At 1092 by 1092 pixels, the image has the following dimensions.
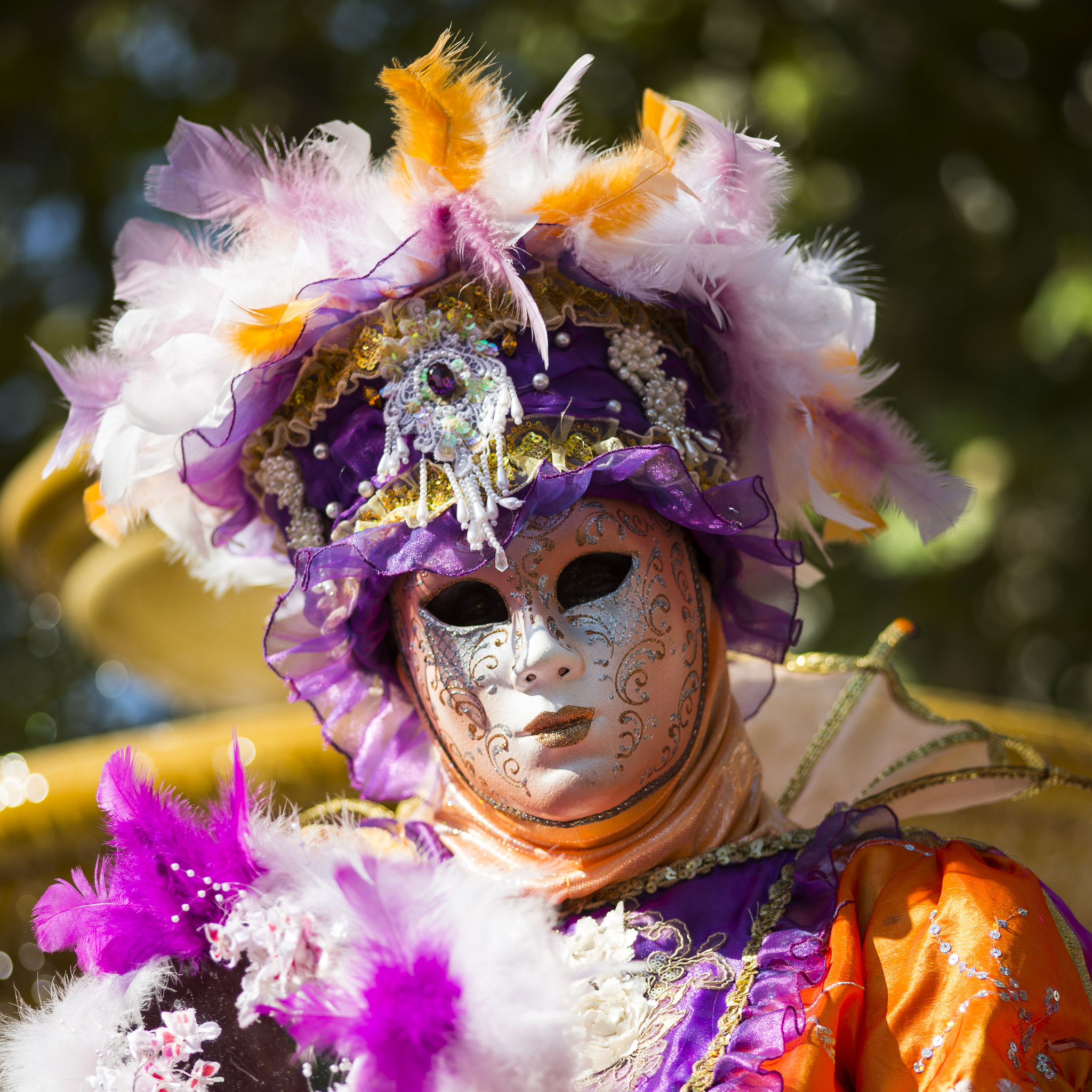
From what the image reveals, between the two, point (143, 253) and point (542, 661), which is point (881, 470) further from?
point (143, 253)

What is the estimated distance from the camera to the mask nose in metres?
1.71

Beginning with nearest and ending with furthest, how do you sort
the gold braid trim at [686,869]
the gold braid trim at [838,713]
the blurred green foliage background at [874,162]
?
the gold braid trim at [686,869] < the gold braid trim at [838,713] < the blurred green foliage background at [874,162]

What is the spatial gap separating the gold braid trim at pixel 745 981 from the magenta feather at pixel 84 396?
4.12 ft

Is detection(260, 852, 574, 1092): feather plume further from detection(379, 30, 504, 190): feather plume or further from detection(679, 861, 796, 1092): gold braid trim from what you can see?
detection(379, 30, 504, 190): feather plume

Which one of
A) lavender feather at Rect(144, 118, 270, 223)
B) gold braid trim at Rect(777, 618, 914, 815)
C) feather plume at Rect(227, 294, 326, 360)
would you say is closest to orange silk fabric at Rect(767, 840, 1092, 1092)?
gold braid trim at Rect(777, 618, 914, 815)

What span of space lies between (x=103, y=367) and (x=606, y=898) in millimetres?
1148

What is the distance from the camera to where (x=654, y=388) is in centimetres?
188

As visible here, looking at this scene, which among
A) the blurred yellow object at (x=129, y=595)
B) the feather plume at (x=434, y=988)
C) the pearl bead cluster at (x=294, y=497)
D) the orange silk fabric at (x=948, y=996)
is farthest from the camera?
the blurred yellow object at (x=129, y=595)

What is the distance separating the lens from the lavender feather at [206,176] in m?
1.92

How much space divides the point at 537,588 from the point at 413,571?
0.21m

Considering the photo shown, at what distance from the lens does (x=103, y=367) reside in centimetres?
206

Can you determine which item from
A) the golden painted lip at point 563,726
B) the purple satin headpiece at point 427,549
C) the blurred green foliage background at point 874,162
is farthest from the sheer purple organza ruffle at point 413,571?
the blurred green foliage background at point 874,162

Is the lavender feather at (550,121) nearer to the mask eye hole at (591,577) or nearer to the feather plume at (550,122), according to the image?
the feather plume at (550,122)

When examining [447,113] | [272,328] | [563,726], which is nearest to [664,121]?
[447,113]
